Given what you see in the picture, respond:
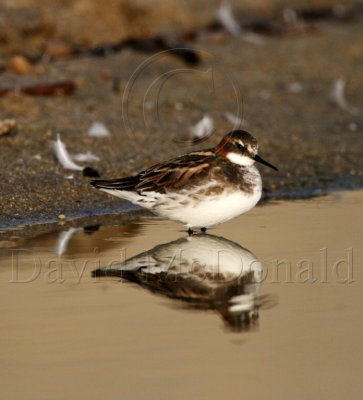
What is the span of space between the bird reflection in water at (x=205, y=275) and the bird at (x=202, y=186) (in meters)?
0.33

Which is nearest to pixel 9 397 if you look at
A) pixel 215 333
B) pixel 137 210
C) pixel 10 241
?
pixel 215 333

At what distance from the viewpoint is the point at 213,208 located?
11336mm

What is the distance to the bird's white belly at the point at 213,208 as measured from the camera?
11312 mm

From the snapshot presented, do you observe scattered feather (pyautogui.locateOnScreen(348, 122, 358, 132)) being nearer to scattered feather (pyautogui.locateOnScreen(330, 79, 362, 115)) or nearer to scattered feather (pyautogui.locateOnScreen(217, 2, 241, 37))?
scattered feather (pyautogui.locateOnScreen(330, 79, 362, 115))

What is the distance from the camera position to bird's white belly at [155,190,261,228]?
445 inches

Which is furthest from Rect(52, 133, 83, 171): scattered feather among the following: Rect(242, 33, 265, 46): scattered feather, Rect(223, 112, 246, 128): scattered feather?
Rect(242, 33, 265, 46): scattered feather

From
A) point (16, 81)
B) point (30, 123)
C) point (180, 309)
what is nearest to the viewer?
point (180, 309)

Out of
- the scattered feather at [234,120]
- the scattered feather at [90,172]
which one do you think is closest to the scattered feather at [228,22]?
the scattered feather at [234,120]

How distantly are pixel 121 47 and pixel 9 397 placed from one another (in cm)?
1491

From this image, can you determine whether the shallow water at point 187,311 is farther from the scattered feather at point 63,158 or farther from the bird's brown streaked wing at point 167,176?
the scattered feather at point 63,158

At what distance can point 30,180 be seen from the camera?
13.5 metres

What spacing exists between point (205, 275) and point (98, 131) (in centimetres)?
610

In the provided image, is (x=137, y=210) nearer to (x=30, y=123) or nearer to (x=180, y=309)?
(x=30, y=123)

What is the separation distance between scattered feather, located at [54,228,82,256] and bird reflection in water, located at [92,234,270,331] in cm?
83
